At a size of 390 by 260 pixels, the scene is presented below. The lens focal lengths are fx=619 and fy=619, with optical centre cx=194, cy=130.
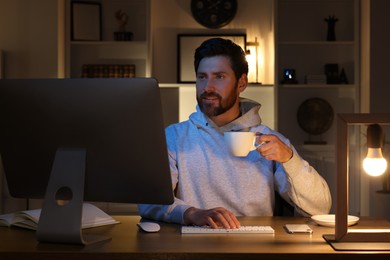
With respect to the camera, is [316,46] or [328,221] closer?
[328,221]

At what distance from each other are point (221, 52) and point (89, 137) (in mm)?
1011

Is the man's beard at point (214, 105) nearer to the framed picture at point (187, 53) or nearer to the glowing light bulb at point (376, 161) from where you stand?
the glowing light bulb at point (376, 161)

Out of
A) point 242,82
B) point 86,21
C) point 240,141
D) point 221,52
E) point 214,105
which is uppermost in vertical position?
point 86,21

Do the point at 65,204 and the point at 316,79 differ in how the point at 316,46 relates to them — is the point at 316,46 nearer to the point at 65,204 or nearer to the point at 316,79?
the point at 316,79

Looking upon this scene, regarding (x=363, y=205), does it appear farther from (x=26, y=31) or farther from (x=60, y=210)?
(x=60, y=210)

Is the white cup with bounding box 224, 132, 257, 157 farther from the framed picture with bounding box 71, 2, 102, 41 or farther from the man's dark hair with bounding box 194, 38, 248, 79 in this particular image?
the framed picture with bounding box 71, 2, 102, 41

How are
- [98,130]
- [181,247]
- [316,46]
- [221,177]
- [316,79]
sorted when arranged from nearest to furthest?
[181,247], [98,130], [221,177], [316,79], [316,46]

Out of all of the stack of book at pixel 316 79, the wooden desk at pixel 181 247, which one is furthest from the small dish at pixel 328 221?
the stack of book at pixel 316 79

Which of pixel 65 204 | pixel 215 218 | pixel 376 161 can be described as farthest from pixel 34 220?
pixel 376 161

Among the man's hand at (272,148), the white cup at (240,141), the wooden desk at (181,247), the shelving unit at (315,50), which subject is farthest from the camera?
the shelving unit at (315,50)

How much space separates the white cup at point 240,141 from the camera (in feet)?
6.30

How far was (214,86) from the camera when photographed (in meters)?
2.56

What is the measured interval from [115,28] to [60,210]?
3.66 m

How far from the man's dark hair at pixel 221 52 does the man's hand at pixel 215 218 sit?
0.82 metres
